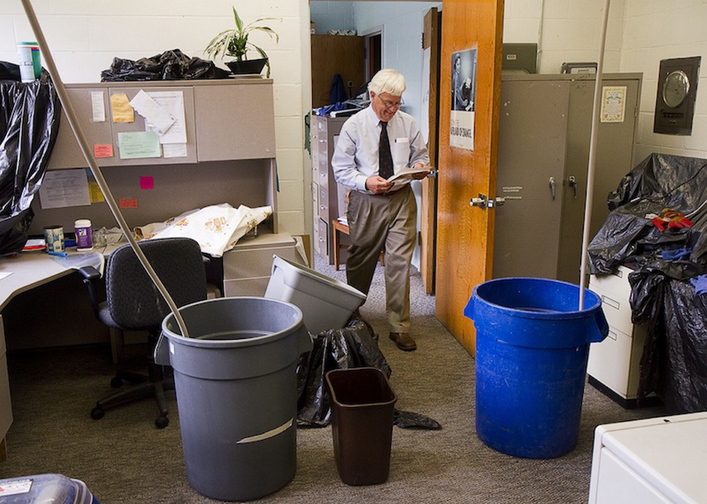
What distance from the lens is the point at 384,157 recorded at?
3.69m

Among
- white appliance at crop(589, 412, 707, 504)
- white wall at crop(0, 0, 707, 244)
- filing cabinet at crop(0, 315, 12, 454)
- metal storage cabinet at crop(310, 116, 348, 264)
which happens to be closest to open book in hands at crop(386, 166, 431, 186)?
white wall at crop(0, 0, 707, 244)

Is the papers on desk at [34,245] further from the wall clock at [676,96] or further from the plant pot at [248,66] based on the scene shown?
the wall clock at [676,96]

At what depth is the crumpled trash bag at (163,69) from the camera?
3.26 meters

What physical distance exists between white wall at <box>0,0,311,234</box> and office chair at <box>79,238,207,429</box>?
41.9 inches

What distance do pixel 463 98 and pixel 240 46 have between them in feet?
3.92

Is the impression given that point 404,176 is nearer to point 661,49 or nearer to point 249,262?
point 249,262

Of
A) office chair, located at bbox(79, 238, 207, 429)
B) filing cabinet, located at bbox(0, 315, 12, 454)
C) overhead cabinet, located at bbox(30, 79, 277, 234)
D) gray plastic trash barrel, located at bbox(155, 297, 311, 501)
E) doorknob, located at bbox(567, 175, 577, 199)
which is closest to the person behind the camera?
gray plastic trash barrel, located at bbox(155, 297, 311, 501)

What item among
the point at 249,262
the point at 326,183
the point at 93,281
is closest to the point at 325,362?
the point at 249,262

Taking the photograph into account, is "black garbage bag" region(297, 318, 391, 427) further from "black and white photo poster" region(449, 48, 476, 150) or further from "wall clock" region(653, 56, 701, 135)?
"wall clock" region(653, 56, 701, 135)

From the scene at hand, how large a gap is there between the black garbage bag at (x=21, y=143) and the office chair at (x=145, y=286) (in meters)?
0.52

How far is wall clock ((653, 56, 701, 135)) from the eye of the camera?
11.3 ft

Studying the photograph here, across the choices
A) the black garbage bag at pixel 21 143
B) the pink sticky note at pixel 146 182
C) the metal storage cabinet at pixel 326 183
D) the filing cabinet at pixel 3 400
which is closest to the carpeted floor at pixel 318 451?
the filing cabinet at pixel 3 400

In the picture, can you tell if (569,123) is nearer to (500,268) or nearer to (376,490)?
(500,268)

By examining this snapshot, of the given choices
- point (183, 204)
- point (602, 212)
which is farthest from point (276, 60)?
point (602, 212)
